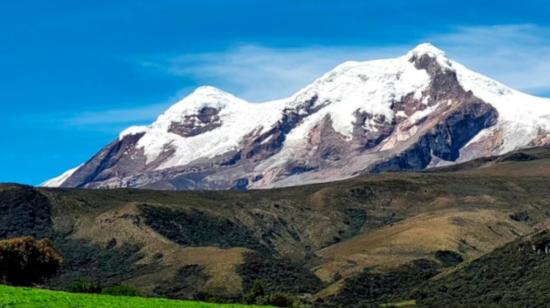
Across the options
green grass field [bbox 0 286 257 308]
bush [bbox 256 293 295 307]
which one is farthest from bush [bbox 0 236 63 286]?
green grass field [bbox 0 286 257 308]

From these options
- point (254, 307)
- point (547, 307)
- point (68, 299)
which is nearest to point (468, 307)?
point (547, 307)

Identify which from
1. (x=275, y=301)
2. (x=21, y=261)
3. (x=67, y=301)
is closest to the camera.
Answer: (x=67, y=301)

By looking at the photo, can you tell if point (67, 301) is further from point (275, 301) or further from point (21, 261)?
point (21, 261)

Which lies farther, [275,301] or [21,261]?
[21,261]

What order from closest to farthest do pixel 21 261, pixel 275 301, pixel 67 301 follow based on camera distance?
1. pixel 67 301
2. pixel 275 301
3. pixel 21 261

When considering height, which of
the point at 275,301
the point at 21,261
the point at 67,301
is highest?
the point at 21,261

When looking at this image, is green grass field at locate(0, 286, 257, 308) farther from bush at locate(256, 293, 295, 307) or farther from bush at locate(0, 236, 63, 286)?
bush at locate(0, 236, 63, 286)

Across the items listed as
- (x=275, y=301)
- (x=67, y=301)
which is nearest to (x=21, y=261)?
(x=275, y=301)

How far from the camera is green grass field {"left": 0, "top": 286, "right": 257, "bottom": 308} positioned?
73000mm

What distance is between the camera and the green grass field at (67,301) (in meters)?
73.0

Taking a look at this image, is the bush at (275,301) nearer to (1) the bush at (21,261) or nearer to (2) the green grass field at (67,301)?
(1) the bush at (21,261)

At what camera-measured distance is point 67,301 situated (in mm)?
75188

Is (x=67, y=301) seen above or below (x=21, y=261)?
below

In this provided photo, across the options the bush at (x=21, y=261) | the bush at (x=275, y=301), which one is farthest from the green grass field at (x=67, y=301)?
the bush at (x=21, y=261)
